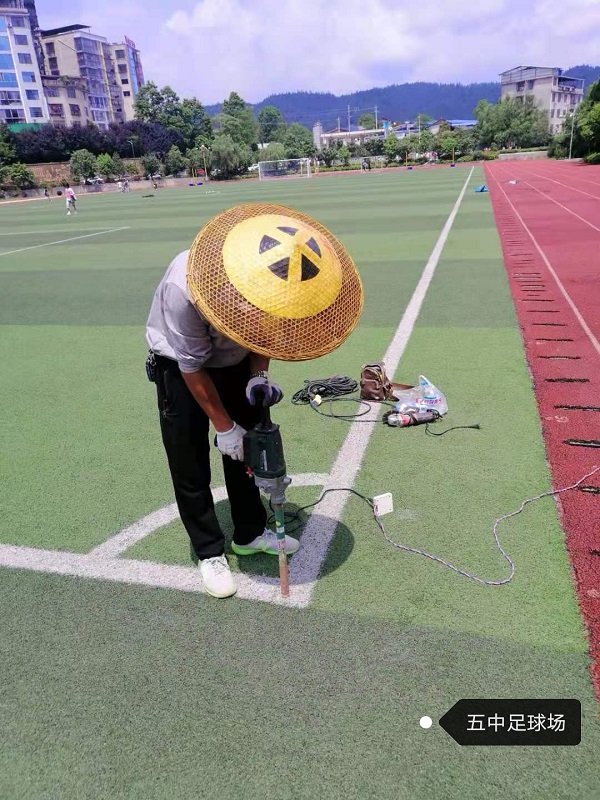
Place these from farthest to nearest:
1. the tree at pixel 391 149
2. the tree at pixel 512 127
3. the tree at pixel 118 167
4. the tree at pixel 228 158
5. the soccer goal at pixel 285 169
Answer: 1. the tree at pixel 512 127
2. the tree at pixel 391 149
3. the tree at pixel 228 158
4. the tree at pixel 118 167
5. the soccer goal at pixel 285 169

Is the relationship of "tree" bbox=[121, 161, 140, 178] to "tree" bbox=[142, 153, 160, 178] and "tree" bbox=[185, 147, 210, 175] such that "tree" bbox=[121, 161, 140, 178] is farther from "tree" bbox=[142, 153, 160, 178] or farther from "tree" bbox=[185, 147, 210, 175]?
"tree" bbox=[185, 147, 210, 175]

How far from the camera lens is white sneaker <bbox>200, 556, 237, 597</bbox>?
3.03m

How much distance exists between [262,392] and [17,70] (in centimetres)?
11847

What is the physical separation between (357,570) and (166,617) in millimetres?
1032

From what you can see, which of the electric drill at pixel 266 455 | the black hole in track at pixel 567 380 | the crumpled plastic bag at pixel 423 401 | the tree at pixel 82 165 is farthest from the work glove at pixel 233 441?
the tree at pixel 82 165

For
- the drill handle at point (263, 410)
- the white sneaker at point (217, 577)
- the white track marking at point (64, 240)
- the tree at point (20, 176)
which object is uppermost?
the tree at point (20, 176)

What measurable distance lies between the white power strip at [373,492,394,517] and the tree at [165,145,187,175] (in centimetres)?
9055

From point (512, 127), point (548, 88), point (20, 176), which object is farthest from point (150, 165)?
point (548, 88)

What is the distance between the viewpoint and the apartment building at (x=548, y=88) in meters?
146

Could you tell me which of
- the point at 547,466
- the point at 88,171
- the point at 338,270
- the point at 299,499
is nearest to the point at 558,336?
the point at 547,466

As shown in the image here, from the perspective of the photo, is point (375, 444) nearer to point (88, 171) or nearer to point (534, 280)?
point (534, 280)

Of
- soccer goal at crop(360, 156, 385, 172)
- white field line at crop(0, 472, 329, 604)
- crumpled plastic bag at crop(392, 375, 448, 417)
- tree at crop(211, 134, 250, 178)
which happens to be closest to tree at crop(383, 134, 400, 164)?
soccer goal at crop(360, 156, 385, 172)

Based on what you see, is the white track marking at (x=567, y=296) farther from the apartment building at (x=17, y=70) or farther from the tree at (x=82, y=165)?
the apartment building at (x=17, y=70)

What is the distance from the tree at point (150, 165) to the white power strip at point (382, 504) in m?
87.5
